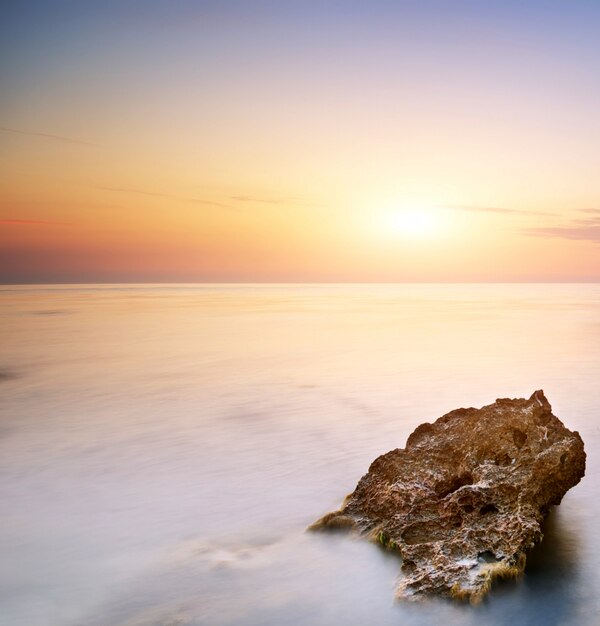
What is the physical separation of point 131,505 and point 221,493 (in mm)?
1020

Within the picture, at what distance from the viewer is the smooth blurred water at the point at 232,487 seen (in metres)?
4.68

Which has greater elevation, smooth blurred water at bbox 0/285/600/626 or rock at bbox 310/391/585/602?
rock at bbox 310/391/585/602

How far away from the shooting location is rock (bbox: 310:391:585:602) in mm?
4715

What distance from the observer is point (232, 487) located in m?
7.32

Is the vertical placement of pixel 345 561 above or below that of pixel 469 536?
below

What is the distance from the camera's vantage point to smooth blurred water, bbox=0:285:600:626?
468 cm

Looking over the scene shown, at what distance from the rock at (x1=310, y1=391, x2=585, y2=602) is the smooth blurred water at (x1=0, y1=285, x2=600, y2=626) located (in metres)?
0.21

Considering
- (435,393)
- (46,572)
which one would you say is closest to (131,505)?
(46,572)

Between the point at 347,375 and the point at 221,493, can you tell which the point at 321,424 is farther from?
the point at 347,375

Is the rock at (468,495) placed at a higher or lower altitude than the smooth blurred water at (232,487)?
higher

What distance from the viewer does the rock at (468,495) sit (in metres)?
4.71

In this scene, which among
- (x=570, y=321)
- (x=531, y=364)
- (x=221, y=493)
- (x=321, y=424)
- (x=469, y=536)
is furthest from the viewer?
(x=570, y=321)

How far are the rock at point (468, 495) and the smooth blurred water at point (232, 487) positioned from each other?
21 cm

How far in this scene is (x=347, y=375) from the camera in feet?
53.7
